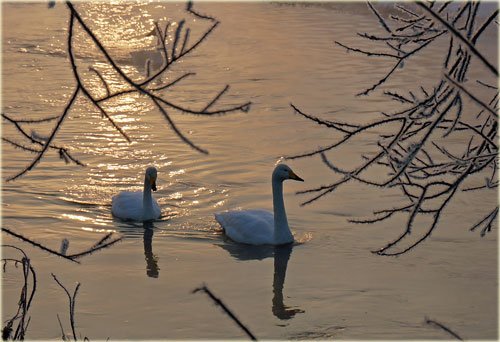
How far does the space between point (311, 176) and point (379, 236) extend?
2103mm

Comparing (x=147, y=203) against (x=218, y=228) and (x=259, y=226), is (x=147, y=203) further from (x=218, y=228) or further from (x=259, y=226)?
(x=259, y=226)

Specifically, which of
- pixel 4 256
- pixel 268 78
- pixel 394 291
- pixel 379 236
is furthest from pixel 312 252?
pixel 268 78

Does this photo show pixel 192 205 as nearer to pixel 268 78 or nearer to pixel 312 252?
pixel 312 252

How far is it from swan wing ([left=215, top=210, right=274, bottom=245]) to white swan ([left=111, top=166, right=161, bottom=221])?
83 centimetres

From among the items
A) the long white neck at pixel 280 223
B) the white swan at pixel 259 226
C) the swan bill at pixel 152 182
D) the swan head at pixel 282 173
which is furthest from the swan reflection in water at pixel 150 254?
the swan head at pixel 282 173

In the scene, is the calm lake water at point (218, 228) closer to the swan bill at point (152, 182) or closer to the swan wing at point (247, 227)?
the swan wing at point (247, 227)

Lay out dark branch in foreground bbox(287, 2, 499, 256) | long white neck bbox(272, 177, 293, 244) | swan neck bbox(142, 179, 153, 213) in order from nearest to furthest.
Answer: dark branch in foreground bbox(287, 2, 499, 256)
long white neck bbox(272, 177, 293, 244)
swan neck bbox(142, 179, 153, 213)

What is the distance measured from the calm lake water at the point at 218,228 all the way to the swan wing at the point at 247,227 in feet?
→ 0.50

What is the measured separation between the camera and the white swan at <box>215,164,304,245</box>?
1023cm

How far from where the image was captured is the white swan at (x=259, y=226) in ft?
33.6

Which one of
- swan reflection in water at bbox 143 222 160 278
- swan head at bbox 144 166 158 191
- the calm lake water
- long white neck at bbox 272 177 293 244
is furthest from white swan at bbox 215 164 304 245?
swan head at bbox 144 166 158 191

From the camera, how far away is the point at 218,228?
10.7 m

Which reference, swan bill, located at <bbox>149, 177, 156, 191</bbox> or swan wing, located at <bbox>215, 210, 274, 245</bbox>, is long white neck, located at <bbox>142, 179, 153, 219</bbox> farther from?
swan wing, located at <bbox>215, 210, 274, 245</bbox>

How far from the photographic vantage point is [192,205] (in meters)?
11.4
